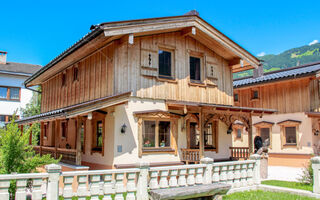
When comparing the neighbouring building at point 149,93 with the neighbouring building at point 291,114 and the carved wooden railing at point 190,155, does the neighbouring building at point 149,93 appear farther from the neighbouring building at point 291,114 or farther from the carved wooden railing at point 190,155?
the neighbouring building at point 291,114

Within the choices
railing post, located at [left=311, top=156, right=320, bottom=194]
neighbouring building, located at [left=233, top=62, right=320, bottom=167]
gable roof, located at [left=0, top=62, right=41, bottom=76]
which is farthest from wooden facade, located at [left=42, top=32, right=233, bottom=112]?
gable roof, located at [left=0, top=62, right=41, bottom=76]

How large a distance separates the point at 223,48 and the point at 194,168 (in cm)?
831

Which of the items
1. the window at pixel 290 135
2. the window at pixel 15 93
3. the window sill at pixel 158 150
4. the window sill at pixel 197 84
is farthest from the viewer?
the window at pixel 15 93

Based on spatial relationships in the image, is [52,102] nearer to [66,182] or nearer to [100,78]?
[100,78]

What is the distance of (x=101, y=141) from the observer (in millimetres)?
13102

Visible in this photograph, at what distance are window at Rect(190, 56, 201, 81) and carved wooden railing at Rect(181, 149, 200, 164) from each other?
11.9 ft

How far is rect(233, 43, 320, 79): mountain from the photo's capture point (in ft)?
409

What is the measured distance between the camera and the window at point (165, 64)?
13648 millimetres

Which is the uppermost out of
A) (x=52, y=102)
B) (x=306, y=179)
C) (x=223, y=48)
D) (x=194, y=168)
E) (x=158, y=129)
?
(x=223, y=48)

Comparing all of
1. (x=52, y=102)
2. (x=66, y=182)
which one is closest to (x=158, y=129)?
(x=66, y=182)

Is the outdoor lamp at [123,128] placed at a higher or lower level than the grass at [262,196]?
higher

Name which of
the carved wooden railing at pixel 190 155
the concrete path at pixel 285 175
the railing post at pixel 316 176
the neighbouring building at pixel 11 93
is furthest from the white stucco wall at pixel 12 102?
the railing post at pixel 316 176

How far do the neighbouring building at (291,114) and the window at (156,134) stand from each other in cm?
991

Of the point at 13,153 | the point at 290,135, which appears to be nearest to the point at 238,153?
the point at 290,135
